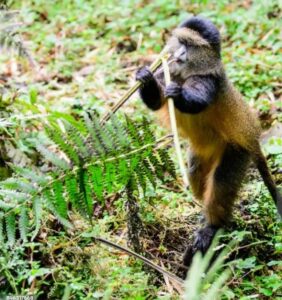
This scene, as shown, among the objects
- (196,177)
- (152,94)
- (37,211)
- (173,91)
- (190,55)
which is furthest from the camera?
(196,177)

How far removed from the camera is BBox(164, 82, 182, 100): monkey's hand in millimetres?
4247

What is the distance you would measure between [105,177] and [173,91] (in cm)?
98

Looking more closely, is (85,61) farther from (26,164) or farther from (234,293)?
(234,293)

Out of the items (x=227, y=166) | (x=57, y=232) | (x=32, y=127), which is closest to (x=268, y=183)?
(x=227, y=166)

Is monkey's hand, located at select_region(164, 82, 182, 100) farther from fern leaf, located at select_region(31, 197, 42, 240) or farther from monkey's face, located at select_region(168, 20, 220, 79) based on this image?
fern leaf, located at select_region(31, 197, 42, 240)

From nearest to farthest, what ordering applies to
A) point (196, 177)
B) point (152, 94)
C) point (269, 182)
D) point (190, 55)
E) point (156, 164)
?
point (156, 164), point (269, 182), point (190, 55), point (152, 94), point (196, 177)

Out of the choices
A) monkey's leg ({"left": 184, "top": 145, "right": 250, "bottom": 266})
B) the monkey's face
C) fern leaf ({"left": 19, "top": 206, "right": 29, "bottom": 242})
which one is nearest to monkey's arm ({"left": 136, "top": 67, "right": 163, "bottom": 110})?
the monkey's face

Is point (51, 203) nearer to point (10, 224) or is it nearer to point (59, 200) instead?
point (59, 200)

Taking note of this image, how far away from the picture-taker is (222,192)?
4.59 meters

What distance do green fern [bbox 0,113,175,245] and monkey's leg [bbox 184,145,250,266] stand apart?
1.00 m

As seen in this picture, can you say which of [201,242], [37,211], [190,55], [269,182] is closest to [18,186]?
[37,211]

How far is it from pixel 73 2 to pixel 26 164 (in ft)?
15.7

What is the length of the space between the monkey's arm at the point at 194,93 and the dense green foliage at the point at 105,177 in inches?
20.5

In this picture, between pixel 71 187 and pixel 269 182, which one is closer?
pixel 71 187
